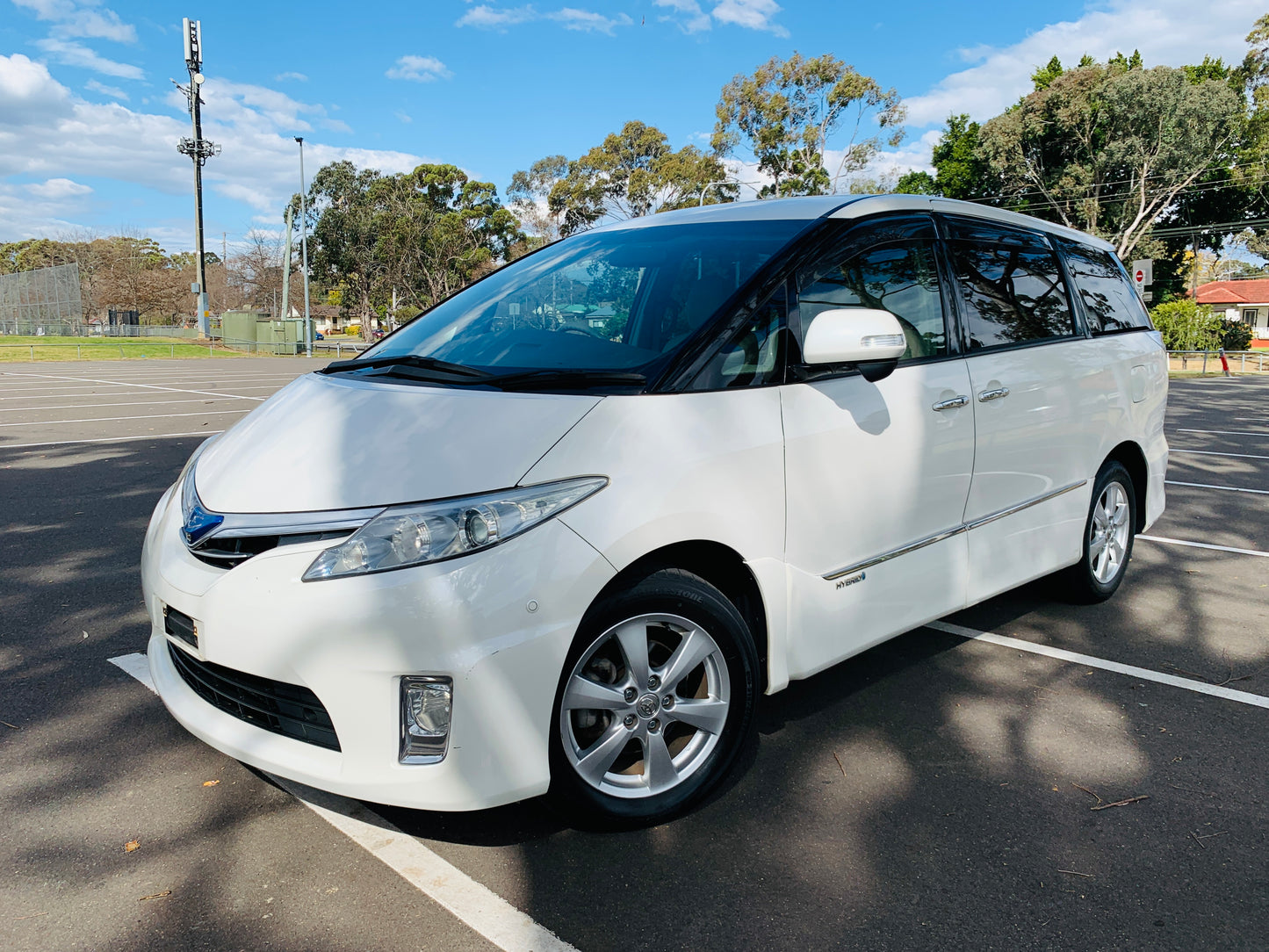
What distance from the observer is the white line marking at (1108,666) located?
362 centimetres

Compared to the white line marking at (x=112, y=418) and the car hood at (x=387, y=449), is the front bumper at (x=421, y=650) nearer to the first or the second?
the car hood at (x=387, y=449)

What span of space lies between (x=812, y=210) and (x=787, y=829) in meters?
2.09

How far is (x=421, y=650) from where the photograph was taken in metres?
2.13

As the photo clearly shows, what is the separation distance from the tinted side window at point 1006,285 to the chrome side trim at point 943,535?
2.22 feet

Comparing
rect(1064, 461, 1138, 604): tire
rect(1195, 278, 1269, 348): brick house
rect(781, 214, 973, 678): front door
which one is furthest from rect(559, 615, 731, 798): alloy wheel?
rect(1195, 278, 1269, 348): brick house

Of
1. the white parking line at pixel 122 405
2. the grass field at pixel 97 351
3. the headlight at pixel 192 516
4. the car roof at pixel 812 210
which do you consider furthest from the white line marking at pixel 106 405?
the grass field at pixel 97 351

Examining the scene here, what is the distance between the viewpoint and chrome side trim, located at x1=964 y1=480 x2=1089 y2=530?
3.55m

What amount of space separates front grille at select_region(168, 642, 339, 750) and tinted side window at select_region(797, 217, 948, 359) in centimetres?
183

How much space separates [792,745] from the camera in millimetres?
3135

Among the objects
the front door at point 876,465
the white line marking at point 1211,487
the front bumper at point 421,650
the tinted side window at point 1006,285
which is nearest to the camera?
the front bumper at point 421,650

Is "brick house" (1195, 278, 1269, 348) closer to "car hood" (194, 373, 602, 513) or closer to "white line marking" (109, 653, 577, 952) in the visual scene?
"car hood" (194, 373, 602, 513)

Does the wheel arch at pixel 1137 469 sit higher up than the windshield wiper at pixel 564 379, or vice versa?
the windshield wiper at pixel 564 379

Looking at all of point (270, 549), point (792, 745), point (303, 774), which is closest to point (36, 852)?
point (303, 774)

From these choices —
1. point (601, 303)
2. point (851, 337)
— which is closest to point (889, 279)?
point (851, 337)
